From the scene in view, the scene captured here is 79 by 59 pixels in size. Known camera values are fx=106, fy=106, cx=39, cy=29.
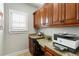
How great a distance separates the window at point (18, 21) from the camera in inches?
56.8

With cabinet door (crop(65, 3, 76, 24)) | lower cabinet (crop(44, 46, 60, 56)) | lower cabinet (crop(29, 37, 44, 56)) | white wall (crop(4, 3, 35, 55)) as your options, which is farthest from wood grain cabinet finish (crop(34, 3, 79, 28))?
A: lower cabinet (crop(44, 46, 60, 56))

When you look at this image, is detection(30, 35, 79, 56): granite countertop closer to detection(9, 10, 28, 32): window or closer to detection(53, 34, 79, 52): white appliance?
detection(53, 34, 79, 52): white appliance

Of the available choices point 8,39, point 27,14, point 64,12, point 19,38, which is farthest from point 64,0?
point 8,39

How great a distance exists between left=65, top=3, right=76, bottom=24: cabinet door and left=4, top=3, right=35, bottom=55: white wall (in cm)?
47

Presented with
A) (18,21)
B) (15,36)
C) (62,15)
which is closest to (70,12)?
(62,15)

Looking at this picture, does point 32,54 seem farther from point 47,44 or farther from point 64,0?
point 64,0

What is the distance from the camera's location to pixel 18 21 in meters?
1.48

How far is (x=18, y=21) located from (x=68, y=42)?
727 mm

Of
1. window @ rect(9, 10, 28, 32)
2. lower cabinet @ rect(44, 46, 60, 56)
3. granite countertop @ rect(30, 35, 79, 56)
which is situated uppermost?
window @ rect(9, 10, 28, 32)

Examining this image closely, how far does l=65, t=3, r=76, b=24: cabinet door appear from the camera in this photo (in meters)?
1.32

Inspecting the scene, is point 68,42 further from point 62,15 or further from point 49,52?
point 62,15

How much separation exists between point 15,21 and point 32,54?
20.8 inches

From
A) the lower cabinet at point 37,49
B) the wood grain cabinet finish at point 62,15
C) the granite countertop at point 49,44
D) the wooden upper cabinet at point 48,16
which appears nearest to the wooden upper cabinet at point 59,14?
the wood grain cabinet finish at point 62,15

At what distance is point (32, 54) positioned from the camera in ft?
5.02
